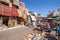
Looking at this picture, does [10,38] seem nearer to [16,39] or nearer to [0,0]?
[16,39]

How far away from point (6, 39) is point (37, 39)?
403 cm

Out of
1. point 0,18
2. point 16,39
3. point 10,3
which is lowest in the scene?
point 16,39

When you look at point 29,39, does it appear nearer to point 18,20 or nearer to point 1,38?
point 1,38

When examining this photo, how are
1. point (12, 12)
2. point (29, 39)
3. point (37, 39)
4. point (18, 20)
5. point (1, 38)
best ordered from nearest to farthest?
point (29, 39) → point (37, 39) → point (1, 38) → point (12, 12) → point (18, 20)

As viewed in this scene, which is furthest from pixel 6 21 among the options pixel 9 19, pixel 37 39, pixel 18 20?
pixel 37 39

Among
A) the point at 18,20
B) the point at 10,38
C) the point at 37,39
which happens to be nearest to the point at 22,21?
the point at 18,20

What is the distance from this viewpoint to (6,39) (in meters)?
12.7

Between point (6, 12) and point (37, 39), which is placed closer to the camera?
point (37, 39)

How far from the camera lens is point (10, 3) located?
27203 mm

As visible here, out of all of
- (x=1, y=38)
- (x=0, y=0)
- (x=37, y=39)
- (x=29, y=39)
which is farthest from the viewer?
(x=0, y=0)

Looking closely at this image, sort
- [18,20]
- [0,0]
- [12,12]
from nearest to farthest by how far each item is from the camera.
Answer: [0,0] → [12,12] → [18,20]

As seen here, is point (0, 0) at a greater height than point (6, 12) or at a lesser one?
greater

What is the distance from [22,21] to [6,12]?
468 inches

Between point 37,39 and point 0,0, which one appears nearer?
point 37,39
